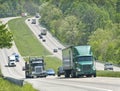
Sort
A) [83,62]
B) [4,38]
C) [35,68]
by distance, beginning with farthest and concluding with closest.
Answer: [4,38], [35,68], [83,62]

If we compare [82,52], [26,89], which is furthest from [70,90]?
[82,52]

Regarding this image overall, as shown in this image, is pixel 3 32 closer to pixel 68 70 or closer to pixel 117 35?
pixel 68 70

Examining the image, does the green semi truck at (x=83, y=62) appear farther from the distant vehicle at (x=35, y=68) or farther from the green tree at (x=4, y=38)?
the green tree at (x=4, y=38)

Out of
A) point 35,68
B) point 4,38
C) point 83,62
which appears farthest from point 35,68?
point 4,38

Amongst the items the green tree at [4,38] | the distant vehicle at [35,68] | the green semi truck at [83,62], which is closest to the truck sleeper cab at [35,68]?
the distant vehicle at [35,68]

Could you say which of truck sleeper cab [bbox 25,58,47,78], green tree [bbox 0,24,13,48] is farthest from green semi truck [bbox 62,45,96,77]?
green tree [bbox 0,24,13,48]

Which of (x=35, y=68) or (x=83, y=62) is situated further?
(x=35, y=68)

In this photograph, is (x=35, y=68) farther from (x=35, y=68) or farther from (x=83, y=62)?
(x=83, y=62)

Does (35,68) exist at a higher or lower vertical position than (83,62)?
higher

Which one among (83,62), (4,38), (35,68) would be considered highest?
(4,38)

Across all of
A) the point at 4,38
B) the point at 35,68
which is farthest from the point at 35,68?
the point at 4,38

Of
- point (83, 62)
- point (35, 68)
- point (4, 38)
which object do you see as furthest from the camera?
point (4, 38)

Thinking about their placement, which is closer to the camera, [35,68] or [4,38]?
[35,68]

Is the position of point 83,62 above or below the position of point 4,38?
below
